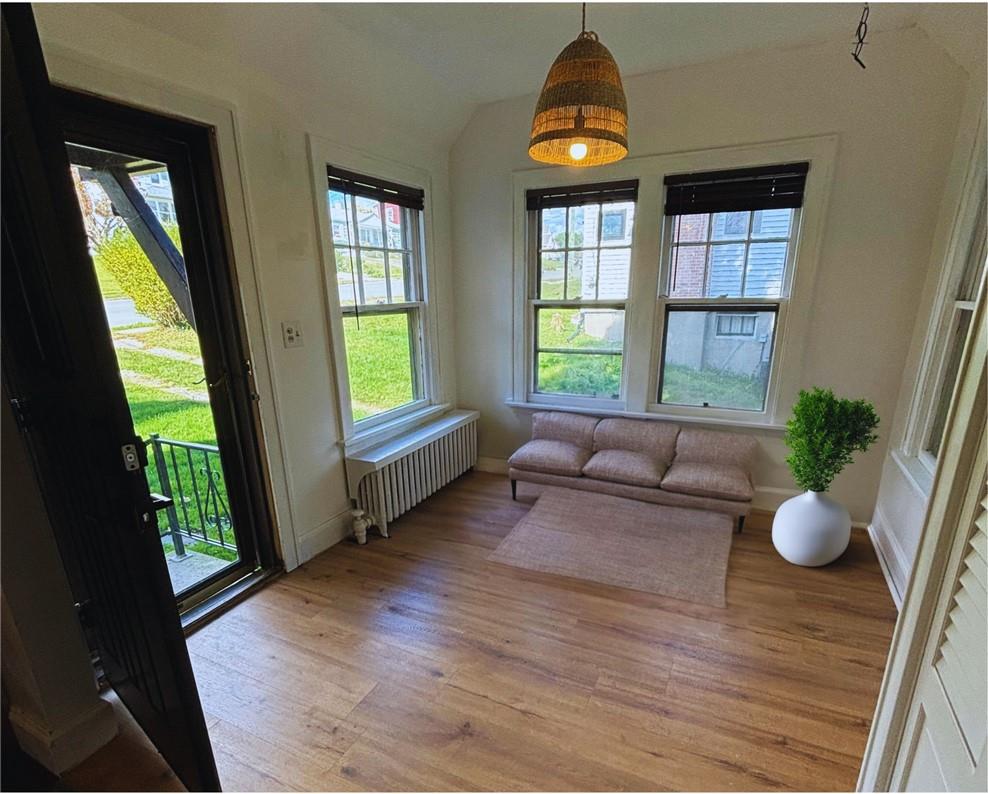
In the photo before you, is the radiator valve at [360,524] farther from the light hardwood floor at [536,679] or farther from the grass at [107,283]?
the grass at [107,283]

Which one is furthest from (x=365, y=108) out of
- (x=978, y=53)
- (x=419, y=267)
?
(x=978, y=53)

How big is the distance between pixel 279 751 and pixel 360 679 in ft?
→ 1.17

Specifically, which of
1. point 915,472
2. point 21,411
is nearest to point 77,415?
point 21,411

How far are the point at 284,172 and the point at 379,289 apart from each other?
88cm

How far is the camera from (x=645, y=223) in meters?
3.09

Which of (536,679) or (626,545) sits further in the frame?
(626,545)

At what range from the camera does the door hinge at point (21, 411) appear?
1306 millimetres

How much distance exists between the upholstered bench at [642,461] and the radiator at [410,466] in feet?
1.65

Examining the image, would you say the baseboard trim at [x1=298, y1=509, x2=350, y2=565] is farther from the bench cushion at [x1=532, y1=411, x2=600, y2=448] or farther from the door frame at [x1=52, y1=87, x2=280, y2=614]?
the bench cushion at [x1=532, y1=411, x2=600, y2=448]

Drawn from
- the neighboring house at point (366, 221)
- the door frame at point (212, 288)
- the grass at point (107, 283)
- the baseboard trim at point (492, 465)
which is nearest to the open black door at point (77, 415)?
the grass at point (107, 283)

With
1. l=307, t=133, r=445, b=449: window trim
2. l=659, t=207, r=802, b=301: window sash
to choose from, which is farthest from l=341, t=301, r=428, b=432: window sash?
l=659, t=207, r=802, b=301: window sash

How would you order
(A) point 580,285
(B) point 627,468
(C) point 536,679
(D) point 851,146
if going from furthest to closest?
(A) point 580,285, (B) point 627,468, (D) point 851,146, (C) point 536,679

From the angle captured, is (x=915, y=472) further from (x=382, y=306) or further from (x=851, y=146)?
(x=382, y=306)

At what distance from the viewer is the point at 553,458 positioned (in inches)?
129
